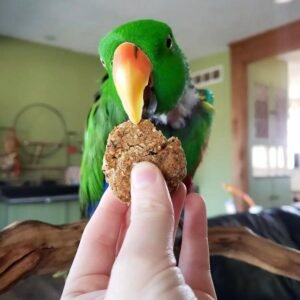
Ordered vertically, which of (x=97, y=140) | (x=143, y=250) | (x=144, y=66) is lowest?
(x=143, y=250)

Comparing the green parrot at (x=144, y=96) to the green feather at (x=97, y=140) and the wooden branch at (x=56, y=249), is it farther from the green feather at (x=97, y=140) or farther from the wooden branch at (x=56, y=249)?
the wooden branch at (x=56, y=249)

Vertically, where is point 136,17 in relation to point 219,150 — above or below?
above

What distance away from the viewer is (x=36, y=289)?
59cm

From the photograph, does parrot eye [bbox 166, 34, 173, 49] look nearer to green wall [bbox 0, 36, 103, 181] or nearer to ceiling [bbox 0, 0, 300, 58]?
ceiling [bbox 0, 0, 300, 58]

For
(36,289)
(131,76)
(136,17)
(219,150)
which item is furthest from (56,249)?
(219,150)

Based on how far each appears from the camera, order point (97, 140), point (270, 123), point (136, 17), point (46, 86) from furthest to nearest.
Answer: point (270, 123) → point (46, 86) → point (136, 17) → point (97, 140)

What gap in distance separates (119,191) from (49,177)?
2550mm

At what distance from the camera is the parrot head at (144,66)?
21.2 inches

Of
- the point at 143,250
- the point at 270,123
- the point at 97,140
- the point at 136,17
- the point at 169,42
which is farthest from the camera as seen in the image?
the point at 270,123

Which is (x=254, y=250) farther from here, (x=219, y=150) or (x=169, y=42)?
(x=219, y=150)

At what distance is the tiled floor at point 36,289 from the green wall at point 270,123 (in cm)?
237

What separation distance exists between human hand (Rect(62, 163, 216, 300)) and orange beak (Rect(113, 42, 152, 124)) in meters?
0.12

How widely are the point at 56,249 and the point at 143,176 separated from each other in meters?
0.34

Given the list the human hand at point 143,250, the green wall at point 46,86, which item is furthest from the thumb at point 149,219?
the green wall at point 46,86
